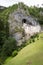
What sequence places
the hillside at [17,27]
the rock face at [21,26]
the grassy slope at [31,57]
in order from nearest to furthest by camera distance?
the grassy slope at [31,57]
the hillside at [17,27]
the rock face at [21,26]

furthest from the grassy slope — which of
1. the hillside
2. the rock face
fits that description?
the rock face

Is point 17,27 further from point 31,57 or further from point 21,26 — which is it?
point 31,57

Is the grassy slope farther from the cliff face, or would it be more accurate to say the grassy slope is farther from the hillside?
the cliff face

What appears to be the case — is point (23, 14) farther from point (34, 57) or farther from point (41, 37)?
point (34, 57)

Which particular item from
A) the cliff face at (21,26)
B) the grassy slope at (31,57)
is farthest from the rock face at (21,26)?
the grassy slope at (31,57)

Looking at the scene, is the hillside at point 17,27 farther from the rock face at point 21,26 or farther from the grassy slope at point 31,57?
the grassy slope at point 31,57

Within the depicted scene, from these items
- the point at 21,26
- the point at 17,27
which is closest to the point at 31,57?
the point at 17,27

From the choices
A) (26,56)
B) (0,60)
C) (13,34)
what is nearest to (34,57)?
(26,56)
